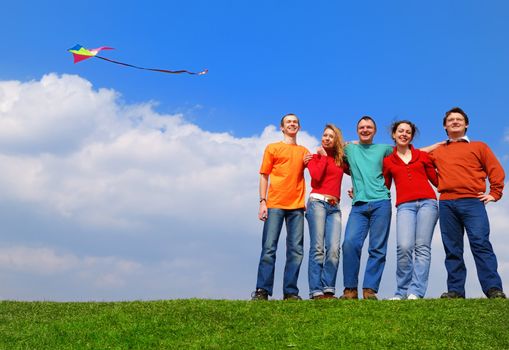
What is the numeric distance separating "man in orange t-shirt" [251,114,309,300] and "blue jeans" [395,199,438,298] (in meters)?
1.75

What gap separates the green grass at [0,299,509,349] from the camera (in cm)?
838

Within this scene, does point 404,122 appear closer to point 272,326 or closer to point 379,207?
point 379,207

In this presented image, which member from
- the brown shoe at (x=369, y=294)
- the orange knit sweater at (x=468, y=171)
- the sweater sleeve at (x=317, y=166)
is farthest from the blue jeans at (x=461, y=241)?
the sweater sleeve at (x=317, y=166)

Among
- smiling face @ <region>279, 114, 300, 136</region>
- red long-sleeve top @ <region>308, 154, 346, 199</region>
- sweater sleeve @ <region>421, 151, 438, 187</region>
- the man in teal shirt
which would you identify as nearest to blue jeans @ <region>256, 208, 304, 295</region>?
red long-sleeve top @ <region>308, 154, 346, 199</region>

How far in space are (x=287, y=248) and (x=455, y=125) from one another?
373 cm

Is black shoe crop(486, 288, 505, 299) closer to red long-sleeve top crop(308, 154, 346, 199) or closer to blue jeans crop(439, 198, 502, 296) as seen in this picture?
blue jeans crop(439, 198, 502, 296)

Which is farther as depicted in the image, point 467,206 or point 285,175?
point 285,175

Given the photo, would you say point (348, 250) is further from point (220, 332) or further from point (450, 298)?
point (220, 332)

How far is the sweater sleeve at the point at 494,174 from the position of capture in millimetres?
10820

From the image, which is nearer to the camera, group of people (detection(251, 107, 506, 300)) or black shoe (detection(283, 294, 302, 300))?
group of people (detection(251, 107, 506, 300))

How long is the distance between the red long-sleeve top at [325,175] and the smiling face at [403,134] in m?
1.16

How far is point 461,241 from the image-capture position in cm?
1085

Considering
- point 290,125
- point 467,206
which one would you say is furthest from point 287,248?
point 467,206

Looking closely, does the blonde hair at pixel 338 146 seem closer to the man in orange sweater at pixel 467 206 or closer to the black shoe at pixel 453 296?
the man in orange sweater at pixel 467 206
